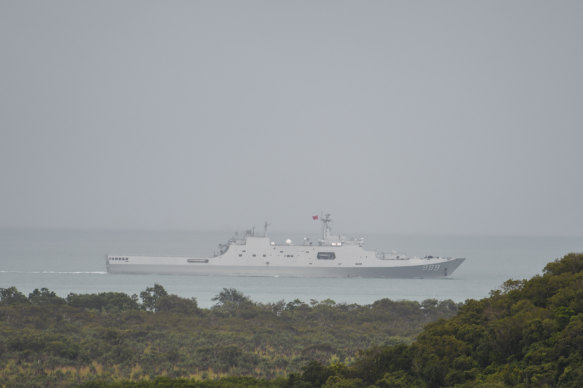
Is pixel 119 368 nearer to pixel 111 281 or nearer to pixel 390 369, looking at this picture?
pixel 390 369

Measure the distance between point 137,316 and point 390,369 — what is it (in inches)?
693

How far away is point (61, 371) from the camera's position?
22328 mm

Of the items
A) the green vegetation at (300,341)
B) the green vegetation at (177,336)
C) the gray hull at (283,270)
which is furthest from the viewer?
the gray hull at (283,270)

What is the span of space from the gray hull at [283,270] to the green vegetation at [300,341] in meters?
24.5

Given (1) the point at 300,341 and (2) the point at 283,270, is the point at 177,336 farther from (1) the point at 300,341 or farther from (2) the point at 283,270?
(2) the point at 283,270

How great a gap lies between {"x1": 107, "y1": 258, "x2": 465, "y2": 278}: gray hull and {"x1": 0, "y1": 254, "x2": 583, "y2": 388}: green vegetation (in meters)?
24.5

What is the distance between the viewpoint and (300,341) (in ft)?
93.7

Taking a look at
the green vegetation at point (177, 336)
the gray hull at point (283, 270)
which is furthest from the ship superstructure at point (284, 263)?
the green vegetation at point (177, 336)

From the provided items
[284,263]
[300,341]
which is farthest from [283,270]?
[300,341]

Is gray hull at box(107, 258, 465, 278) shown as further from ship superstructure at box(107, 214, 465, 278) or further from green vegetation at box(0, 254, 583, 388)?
green vegetation at box(0, 254, 583, 388)

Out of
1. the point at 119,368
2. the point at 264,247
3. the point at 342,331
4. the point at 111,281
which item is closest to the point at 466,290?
the point at 264,247

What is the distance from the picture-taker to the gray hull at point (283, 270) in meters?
66.2

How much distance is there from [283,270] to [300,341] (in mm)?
37962

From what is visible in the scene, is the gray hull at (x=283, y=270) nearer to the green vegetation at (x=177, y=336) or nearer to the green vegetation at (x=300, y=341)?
the green vegetation at (x=177, y=336)
